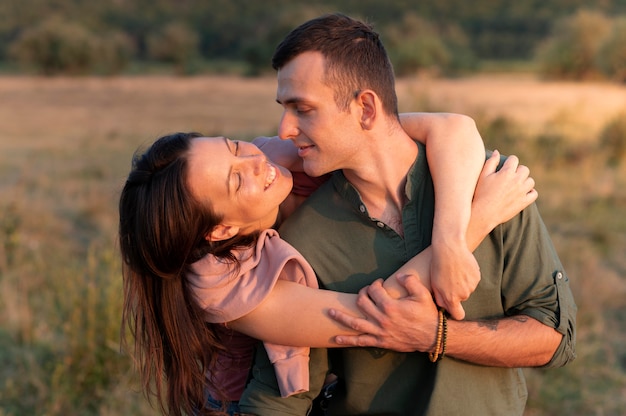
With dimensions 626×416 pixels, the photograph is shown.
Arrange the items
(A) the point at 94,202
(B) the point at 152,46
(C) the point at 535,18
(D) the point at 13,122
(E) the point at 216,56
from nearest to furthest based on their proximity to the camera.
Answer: (A) the point at 94,202
(D) the point at 13,122
(B) the point at 152,46
(E) the point at 216,56
(C) the point at 535,18

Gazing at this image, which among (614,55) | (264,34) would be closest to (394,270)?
(614,55)

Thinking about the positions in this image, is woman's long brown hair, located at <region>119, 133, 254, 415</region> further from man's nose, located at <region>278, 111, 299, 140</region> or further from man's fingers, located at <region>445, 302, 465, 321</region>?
man's fingers, located at <region>445, 302, 465, 321</region>

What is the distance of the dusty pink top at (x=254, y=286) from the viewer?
6.79 feet

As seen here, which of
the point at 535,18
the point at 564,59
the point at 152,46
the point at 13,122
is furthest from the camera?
the point at 535,18

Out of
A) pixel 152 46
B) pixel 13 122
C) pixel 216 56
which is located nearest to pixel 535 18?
pixel 216 56

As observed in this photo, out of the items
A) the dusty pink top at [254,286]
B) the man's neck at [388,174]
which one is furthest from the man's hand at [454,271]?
the dusty pink top at [254,286]

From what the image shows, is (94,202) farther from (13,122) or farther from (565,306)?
(565,306)

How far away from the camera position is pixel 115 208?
29.4 feet

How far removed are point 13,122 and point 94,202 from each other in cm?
598

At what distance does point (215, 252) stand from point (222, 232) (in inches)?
2.5

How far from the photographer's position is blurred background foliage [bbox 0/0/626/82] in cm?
1831

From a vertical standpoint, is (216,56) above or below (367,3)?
below

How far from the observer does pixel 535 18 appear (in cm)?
2567

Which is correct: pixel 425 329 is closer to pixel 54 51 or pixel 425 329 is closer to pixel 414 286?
pixel 414 286
